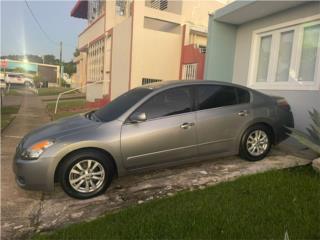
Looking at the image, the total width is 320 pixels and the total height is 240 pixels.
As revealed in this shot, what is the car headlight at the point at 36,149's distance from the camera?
4113 millimetres

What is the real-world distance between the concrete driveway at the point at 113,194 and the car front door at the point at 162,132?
391 millimetres

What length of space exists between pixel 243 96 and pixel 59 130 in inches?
124

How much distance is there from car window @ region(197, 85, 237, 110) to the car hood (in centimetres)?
173

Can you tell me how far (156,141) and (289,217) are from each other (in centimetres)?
203

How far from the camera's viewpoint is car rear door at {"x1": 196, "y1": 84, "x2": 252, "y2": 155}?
4.88 metres

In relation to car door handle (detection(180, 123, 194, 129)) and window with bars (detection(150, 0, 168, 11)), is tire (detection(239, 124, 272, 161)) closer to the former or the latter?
car door handle (detection(180, 123, 194, 129))

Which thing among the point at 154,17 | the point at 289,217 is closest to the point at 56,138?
the point at 289,217

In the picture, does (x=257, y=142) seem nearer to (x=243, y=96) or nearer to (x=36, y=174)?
(x=243, y=96)

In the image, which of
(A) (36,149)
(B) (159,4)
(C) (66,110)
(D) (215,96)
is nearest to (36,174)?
(A) (36,149)

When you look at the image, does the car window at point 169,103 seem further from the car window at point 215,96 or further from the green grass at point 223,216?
the green grass at point 223,216

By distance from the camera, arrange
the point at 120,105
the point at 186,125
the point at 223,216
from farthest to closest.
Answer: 1. the point at 120,105
2. the point at 186,125
3. the point at 223,216

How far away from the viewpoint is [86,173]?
4.25 metres

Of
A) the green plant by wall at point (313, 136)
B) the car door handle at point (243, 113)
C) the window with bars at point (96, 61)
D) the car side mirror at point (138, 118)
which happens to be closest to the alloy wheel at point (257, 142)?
the car door handle at point (243, 113)

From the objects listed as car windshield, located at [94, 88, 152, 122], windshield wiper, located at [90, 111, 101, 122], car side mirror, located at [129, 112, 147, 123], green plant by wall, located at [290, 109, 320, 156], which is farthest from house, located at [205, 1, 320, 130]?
windshield wiper, located at [90, 111, 101, 122]
